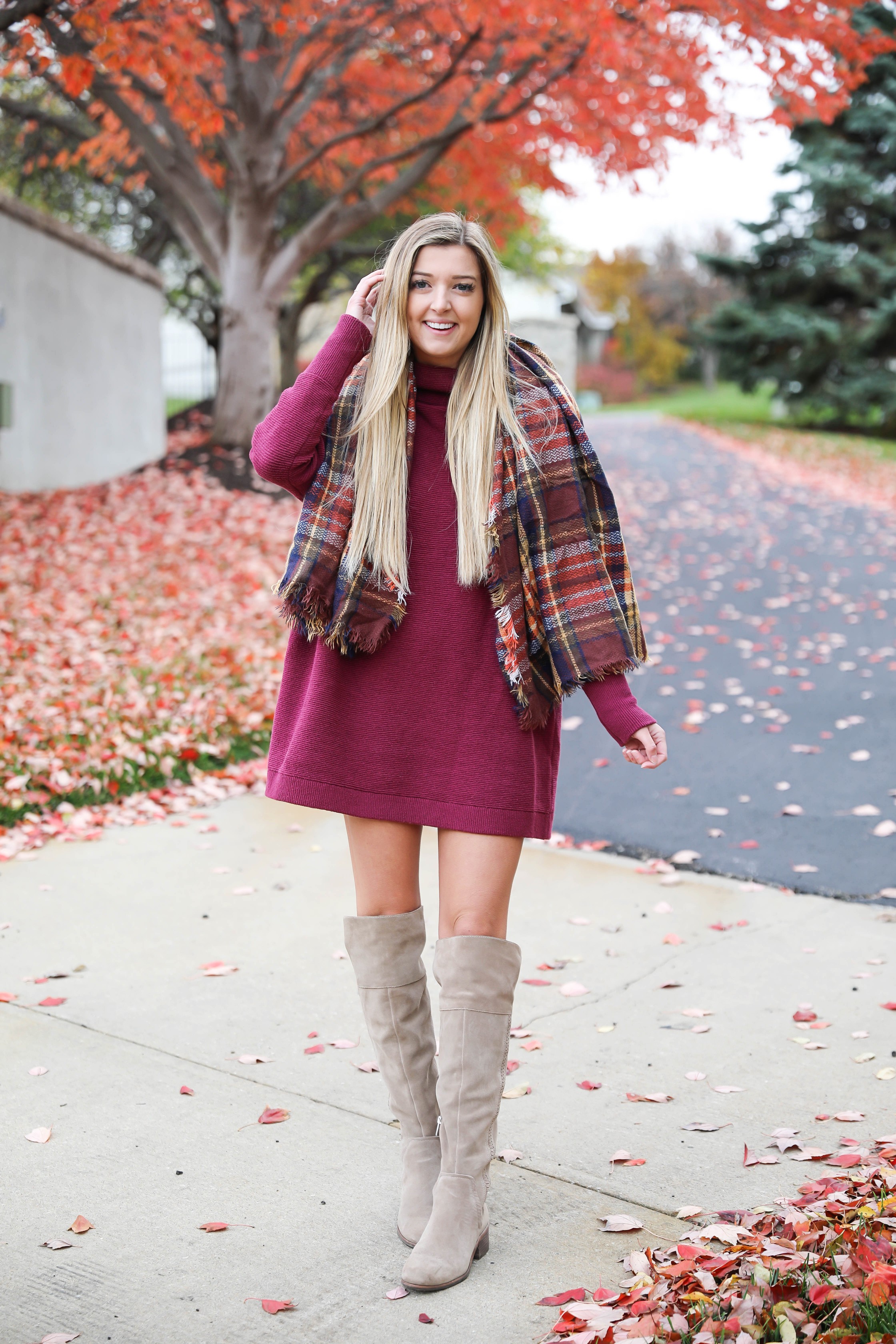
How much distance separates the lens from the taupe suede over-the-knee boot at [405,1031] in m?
2.62

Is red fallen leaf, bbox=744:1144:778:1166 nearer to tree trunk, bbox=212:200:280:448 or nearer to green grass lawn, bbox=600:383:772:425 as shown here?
tree trunk, bbox=212:200:280:448

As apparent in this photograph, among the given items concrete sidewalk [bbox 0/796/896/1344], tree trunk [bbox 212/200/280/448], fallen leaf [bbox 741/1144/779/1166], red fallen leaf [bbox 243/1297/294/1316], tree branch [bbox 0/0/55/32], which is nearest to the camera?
red fallen leaf [bbox 243/1297/294/1316]

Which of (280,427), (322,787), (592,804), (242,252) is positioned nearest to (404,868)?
(322,787)

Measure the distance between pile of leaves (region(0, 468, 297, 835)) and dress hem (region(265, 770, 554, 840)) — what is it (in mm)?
3157

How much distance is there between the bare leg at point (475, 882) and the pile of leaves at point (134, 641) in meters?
3.31

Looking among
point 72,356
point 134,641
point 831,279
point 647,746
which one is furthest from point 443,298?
point 831,279

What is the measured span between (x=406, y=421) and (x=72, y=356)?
1145cm

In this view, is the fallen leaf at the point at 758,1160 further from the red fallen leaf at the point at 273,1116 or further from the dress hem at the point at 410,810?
the red fallen leaf at the point at 273,1116

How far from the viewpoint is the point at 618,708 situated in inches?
100

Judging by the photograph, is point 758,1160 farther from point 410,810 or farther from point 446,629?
point 446,629

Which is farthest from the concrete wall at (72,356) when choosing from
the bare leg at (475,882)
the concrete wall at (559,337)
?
Result: the concrete wall at (559,337)

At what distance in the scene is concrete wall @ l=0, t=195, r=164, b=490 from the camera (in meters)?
11.9

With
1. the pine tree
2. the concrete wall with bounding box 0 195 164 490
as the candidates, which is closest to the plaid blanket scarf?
the concrete wall with bounding box 0 195 164 490

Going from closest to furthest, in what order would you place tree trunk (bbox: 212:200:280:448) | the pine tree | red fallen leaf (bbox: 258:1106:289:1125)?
red fallen leaf (bbox: 258:1106:289:1125) < tree trunk (bbox: 212:200:280:448) < the pine tree
